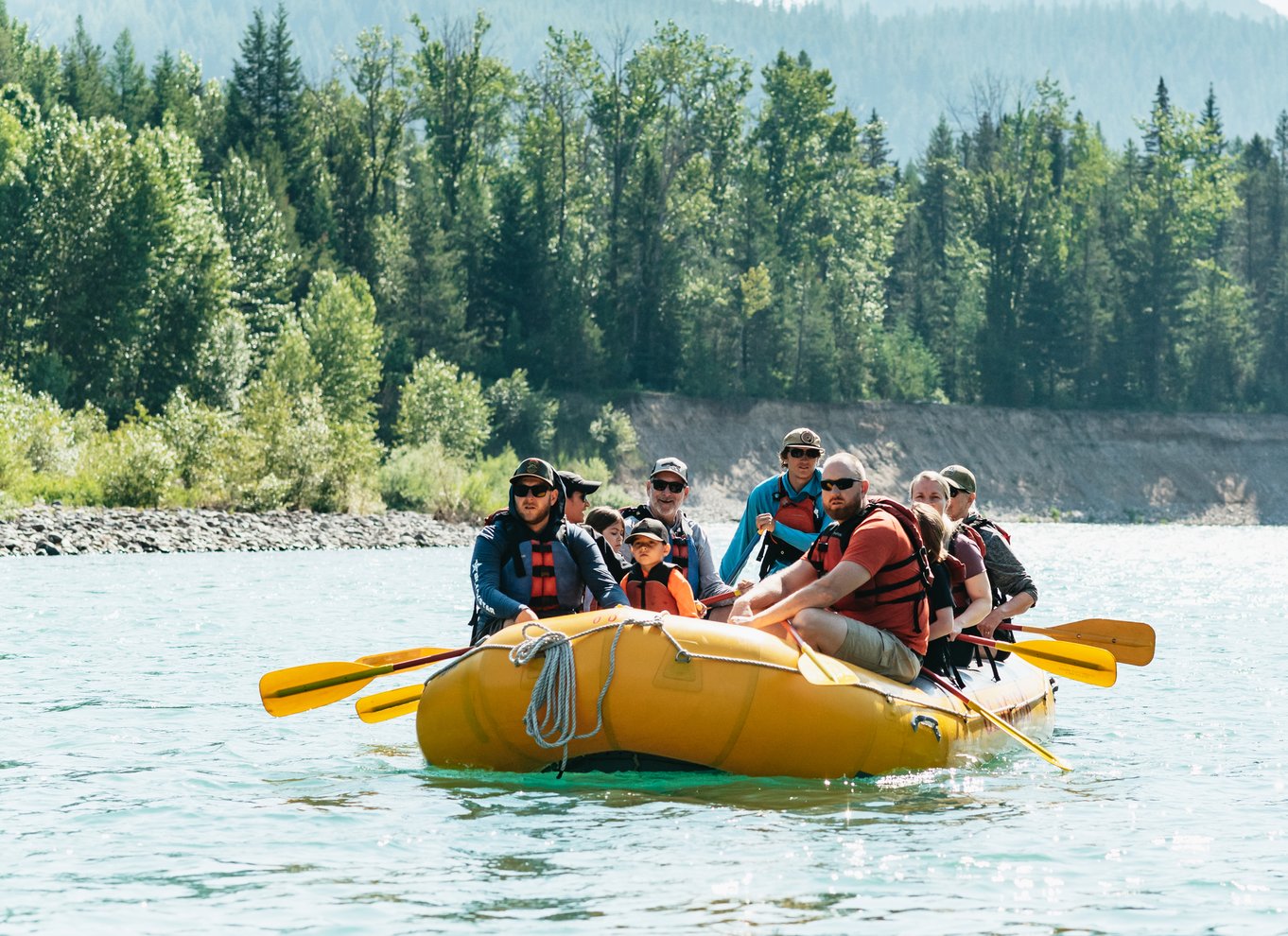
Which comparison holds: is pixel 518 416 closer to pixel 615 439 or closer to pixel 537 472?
pixel 615 439

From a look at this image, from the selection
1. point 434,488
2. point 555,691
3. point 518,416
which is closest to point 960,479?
point 555,691

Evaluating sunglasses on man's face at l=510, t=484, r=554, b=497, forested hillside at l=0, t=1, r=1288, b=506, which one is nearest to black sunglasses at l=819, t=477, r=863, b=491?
sunglasses on man's face at l=510, t=484, r=554, b=497

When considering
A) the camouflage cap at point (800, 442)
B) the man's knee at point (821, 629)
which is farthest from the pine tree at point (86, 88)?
the man's knee at point (821, 629)

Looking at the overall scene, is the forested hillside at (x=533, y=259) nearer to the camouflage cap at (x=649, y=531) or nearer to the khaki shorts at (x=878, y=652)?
the camouflage cap at (x=649, y=531)

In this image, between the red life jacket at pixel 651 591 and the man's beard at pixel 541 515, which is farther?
the red life jacket at pixel 651 591

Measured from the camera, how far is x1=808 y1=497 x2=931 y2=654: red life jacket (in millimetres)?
8922

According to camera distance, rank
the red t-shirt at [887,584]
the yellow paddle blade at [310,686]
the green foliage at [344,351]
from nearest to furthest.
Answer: the red t-shirt at [887,584]
the yellow paddle blade at [310,686]
the green foliage at [344,351]

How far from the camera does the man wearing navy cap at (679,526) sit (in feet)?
34.5

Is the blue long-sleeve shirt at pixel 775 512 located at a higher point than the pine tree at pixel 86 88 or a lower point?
lower

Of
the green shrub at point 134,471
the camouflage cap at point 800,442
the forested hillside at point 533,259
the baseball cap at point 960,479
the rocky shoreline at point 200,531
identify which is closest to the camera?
the baseball cap at point 960,479

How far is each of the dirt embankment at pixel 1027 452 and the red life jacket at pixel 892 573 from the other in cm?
4804

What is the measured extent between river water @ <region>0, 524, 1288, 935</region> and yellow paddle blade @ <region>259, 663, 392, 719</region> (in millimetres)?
363

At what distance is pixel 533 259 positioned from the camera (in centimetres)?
5900

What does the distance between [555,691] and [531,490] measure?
130 cm
